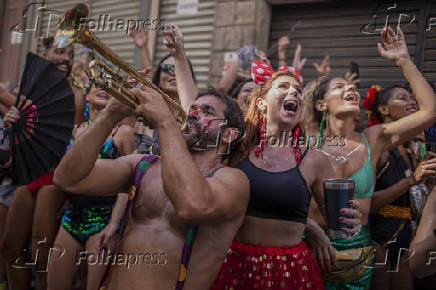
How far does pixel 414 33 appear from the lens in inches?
194

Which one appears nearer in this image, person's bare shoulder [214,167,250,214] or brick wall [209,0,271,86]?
person's bare shoulder [214,167,250,214]

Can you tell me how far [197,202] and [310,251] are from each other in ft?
3.78

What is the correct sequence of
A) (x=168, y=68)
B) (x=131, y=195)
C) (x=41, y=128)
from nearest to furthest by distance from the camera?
1. (x=131, y=195)
2. (x=41, y=128)
3. (x=168, y=68)

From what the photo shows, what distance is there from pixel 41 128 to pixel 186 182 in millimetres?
2104

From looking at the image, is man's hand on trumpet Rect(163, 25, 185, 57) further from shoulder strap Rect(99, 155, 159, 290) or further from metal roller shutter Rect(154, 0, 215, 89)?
metal roller shutter Rect(154, 0, 215, 89)

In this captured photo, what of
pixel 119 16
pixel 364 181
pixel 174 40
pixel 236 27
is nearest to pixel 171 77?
pixel 174 40

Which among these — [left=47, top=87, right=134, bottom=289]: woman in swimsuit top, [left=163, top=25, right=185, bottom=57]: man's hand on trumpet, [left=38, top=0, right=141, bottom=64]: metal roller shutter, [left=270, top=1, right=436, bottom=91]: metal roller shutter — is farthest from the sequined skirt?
[left=38, top=0, right=141, bottom=64]: metal roller shutter

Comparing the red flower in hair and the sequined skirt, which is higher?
the red flower in hair

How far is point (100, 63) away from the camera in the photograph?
1855 mm

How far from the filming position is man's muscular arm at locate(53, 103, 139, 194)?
1951 mm

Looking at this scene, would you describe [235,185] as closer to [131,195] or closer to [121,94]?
[131,195]

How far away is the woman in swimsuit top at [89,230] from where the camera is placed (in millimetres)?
2994

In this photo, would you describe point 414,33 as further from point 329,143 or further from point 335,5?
point 329,143

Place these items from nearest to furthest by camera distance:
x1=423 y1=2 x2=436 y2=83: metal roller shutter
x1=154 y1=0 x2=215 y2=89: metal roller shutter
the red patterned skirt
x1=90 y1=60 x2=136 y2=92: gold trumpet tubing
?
x1=90 y1=60 x2=136 y2=92: gold trumpet tubing < the red patterned skirt < x1=423 y1=2 x2=436 y2=83: metal roller shutter < x1=154 y1=0 x2=215 y2=89: metal roller shutter
